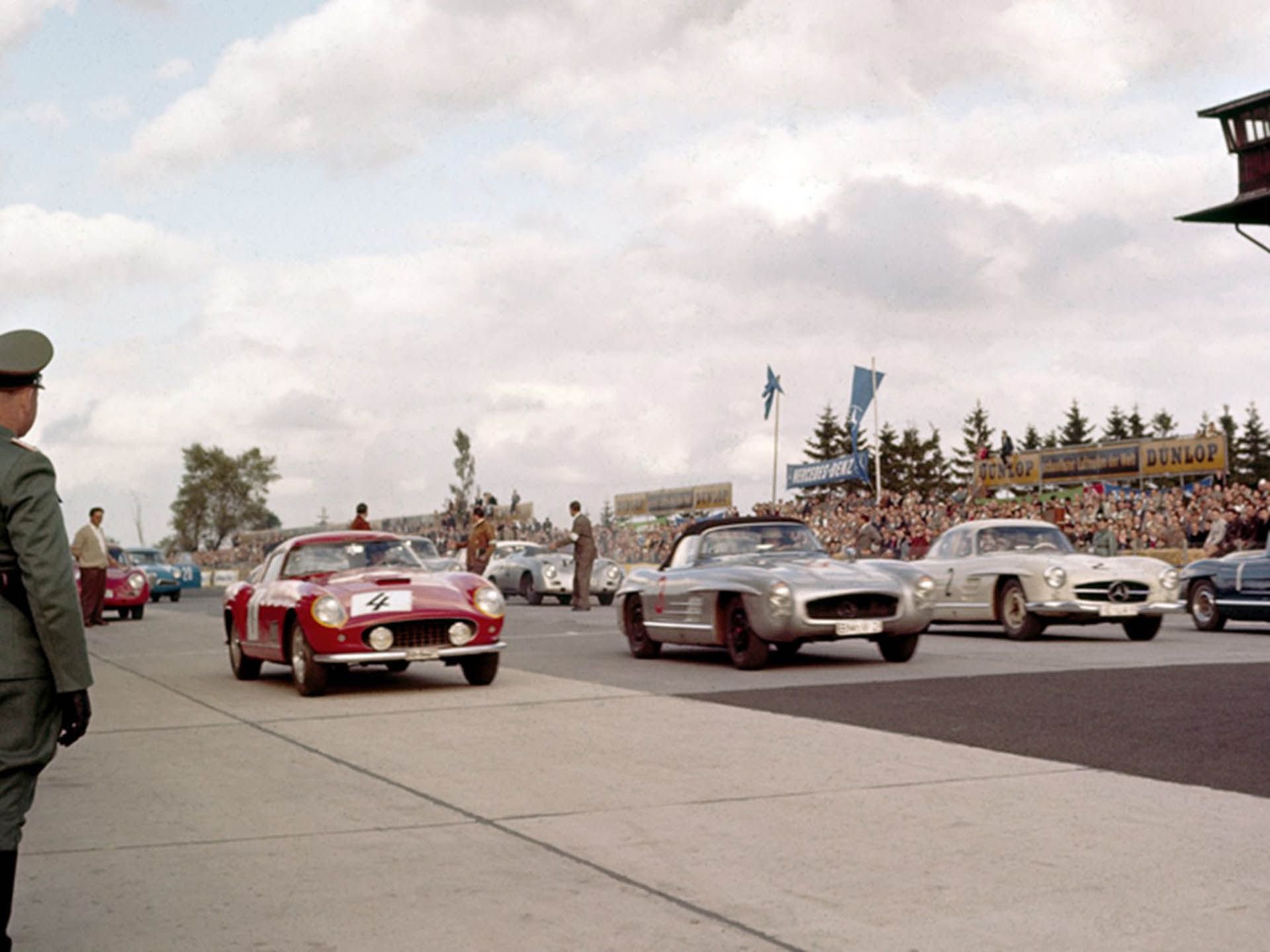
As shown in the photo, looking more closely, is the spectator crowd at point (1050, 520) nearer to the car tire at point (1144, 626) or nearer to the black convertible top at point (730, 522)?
the car tire at point (1144, 626)

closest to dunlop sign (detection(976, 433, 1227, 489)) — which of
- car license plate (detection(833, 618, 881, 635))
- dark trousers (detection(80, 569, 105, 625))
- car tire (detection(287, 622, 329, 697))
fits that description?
dark trousers (detection(80, 569, 105, 625))

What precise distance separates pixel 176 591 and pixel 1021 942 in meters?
40.4

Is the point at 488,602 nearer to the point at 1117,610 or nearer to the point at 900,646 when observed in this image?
the point at 900,646

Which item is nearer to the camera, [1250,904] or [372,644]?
[1250,904]

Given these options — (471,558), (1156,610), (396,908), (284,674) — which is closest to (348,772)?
(396,908)

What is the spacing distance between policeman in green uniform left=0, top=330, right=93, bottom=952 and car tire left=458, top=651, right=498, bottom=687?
8039 mm

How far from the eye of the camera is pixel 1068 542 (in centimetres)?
1792

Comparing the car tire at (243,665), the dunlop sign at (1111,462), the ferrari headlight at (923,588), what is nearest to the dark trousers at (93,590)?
the car tire at (243,665)

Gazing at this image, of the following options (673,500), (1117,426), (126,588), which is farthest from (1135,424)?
(126,588)

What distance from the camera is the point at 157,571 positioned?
40656mm

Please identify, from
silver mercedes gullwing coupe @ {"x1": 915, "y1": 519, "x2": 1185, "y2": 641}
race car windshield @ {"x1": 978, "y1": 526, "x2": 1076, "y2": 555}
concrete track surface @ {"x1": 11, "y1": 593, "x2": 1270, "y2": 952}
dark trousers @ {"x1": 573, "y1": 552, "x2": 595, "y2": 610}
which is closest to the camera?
concrete track surface @ {"x1": 11, "y1": 593, "x2": 1270, "y2": 952}

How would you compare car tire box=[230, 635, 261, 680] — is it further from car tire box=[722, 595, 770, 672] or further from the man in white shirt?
the man in white shirt

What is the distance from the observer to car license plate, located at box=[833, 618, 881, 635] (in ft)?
42.3

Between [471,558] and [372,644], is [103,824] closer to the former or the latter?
[372,644]
